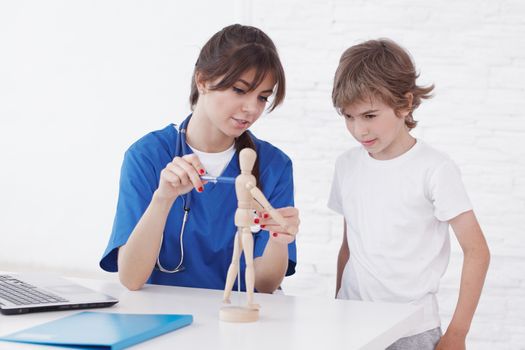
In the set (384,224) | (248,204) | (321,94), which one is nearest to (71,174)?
(321,94)

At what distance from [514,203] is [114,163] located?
2.12m

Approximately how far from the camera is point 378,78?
2000 millimetres

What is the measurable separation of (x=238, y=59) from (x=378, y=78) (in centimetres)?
39

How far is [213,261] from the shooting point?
1.99 meters

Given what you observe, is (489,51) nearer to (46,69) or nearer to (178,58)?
(178,58)

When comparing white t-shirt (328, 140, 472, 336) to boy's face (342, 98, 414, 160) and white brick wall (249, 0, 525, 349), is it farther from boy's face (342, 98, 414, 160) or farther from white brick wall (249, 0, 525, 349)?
white brick wall (249, 0, 525, 349)

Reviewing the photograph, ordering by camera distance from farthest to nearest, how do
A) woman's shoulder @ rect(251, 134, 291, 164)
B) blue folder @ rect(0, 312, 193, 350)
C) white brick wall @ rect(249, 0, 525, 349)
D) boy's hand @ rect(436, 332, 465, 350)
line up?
white brick wall @ rect(249, 0, 525, 349)
woman's shoulder @ rect(251, 134, 291, 164)
boy's hand @ rect(436, 332, 465, 350)
blue folder @ rect(0, 312, 193, 350)

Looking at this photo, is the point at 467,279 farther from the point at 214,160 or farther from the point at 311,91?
the point at 311,91

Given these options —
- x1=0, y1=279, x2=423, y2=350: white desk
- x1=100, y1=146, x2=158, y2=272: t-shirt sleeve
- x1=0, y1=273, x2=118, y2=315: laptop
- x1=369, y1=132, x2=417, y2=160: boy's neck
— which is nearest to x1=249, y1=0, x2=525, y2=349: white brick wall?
x1=369, y1=132, x2=417, y2=160: boy's neck

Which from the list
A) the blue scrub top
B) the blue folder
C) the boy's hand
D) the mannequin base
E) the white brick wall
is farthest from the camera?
the white brick wall

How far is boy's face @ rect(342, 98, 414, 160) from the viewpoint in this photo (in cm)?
196

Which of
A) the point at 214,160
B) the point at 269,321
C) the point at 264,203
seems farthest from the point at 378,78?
the point at 269,321

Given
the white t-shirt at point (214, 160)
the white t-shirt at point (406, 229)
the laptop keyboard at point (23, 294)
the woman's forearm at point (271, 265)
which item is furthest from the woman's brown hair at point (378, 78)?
the laptop keyboard at point (23, 294)

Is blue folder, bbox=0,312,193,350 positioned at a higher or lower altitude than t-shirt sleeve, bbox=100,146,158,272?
lower
